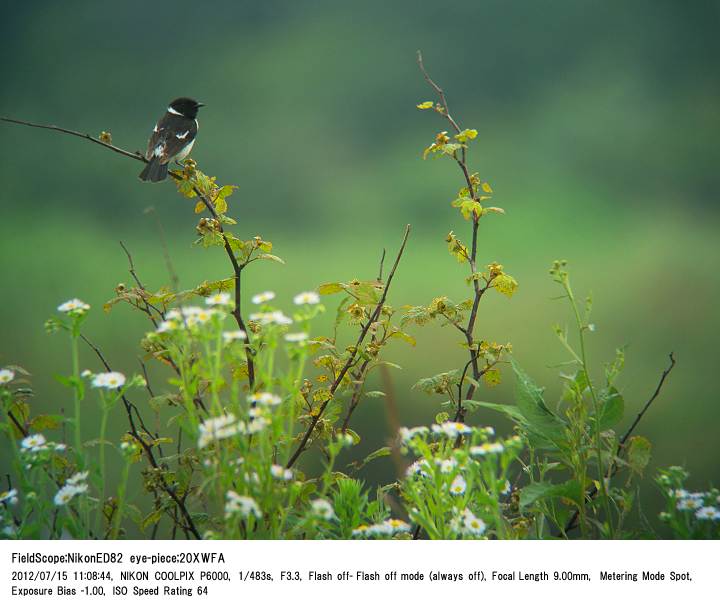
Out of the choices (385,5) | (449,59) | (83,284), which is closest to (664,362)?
(449,59)

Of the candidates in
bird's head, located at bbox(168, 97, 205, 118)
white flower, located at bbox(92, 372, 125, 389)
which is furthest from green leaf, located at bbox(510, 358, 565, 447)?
bird's head, located at bbox(168, 97, 205, 118)

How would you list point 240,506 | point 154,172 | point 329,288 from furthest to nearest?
point 154,172, point 329,288, point 240,506

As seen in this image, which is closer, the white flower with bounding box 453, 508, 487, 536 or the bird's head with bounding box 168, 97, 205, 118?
the white flower with bounding box 453, 508, 487, 536

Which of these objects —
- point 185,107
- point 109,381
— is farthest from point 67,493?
point 185,107

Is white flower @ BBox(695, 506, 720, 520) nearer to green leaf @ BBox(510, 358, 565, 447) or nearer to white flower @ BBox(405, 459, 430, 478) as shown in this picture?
green leaf @ BBox(510, 358, 565, 447)

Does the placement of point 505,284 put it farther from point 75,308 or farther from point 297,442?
point 75,308

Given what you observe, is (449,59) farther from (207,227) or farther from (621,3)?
(207,227)
